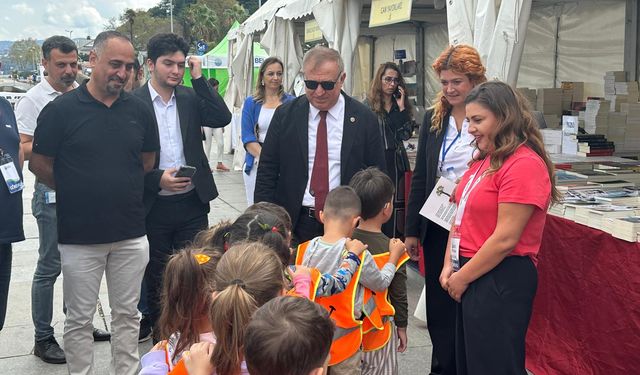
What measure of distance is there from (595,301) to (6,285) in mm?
3280

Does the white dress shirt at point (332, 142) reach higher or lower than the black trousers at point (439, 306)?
higher

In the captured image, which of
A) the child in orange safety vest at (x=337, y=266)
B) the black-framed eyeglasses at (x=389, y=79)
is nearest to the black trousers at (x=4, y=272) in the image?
the child in orange safety vest at (x=337, y=266)

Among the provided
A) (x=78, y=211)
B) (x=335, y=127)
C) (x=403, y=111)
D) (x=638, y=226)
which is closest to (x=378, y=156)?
(x=335, y=127)

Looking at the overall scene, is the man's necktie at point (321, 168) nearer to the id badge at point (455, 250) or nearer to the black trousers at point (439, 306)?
the black trousers at point (439, 306)

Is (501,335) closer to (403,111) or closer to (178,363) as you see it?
(178,363)

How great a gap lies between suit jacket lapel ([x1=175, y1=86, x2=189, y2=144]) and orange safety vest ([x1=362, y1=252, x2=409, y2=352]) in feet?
5.49

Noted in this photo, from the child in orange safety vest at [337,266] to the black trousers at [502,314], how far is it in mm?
456

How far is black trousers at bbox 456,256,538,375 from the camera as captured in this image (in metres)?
2.77

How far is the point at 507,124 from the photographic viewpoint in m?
2.77

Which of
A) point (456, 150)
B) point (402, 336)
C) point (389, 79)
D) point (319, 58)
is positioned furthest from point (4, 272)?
point (389, 79)

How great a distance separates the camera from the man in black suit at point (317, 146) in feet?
12.0

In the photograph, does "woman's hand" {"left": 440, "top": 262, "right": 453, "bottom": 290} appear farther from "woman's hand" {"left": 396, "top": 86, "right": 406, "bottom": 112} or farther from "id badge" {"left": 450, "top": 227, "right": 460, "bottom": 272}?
"woman's hand" {"left": 396, "top": 86, "right": 406, "bottom": 112}

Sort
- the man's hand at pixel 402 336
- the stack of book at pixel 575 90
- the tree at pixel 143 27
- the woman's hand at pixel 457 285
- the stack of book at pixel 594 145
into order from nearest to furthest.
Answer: the woman's hand at pixel 457 285
the man's hand at pixel 402 336
the stack of book at pixel 594 145
the stack of book at pixel 575 90
the tree at pixel 143 27

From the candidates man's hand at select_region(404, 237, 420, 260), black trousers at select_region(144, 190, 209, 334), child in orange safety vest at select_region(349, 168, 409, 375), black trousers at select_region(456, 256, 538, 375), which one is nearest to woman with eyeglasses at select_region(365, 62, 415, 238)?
man's hand at select_region(404, 237, 420, 260)
